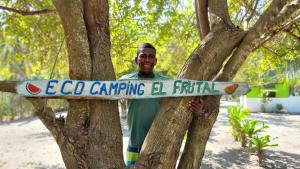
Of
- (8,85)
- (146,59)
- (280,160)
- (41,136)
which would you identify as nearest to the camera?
(8,85)

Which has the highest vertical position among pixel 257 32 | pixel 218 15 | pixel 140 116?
pixel 218 15

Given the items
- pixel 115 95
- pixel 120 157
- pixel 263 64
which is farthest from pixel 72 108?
pixel 263 64

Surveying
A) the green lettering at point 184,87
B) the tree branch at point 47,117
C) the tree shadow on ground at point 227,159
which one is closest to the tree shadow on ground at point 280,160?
the tree shadow on ground at point 227,159

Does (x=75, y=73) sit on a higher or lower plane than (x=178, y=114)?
higher

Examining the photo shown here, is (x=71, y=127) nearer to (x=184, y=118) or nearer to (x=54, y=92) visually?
(x=54, y=92)

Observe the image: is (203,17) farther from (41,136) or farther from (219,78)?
(41,136)

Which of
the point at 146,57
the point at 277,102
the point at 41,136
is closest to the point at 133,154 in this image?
the point at 146,57

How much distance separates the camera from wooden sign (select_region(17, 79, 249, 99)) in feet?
7.65

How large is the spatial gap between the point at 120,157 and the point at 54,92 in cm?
74

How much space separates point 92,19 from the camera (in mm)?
2713

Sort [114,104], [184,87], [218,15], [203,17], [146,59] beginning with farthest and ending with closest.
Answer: [203,17]
[146,59]
[218,15]
[114,104]
[184,87]

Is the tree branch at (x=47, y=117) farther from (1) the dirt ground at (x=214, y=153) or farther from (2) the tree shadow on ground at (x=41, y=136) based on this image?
(2) the tree shadow on ground at (x=41, y=136)

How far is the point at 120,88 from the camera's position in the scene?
244 centimetres

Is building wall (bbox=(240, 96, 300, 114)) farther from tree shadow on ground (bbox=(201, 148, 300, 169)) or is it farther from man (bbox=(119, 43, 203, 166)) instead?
man (bbox=(119, 43, 203, 166))
